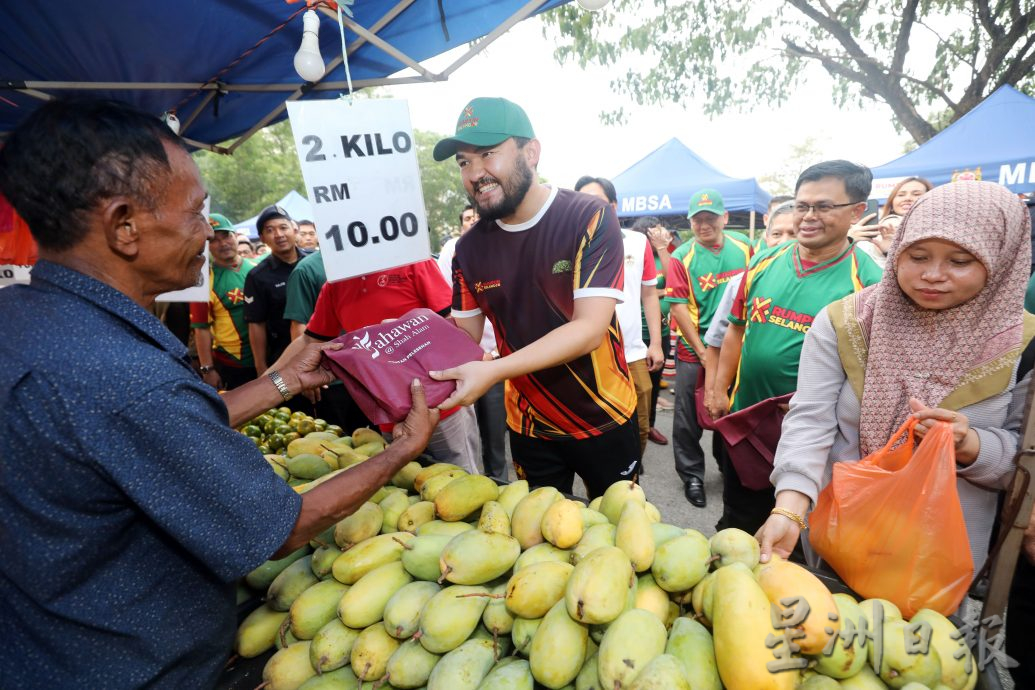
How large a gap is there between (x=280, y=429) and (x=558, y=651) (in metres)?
2.45

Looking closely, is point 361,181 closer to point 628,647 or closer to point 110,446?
point 110,446

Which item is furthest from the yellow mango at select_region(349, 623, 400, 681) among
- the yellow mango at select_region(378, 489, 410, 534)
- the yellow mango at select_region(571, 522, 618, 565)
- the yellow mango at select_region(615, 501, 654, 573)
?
the yellow mango at select_region(615, 501, 654, 573)

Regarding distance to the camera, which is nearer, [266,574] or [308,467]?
[266,574]

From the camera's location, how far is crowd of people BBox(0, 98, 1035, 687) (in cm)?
90

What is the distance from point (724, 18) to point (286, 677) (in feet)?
50.1

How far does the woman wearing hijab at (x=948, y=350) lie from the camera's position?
1384mm

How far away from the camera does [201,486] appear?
91 centimetres

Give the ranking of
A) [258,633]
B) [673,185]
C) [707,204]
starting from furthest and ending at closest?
[673,185], [707,204], [258,633]

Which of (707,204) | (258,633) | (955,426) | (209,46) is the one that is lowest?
(258,633)

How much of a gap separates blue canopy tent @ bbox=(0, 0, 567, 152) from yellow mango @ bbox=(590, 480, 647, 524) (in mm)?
2463

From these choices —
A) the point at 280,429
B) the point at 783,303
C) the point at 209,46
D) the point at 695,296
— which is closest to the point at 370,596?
the point at 280,429

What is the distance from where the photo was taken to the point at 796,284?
254cm

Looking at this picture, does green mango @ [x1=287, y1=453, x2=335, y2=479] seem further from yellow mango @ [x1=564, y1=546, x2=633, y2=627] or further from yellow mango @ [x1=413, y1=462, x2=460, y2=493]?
yellow mango @ [x1=564, y1=546, x2=633, y2=627]

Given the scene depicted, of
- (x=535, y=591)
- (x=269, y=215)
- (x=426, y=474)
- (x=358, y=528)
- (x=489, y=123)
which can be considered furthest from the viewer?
(x=269, y=215)
